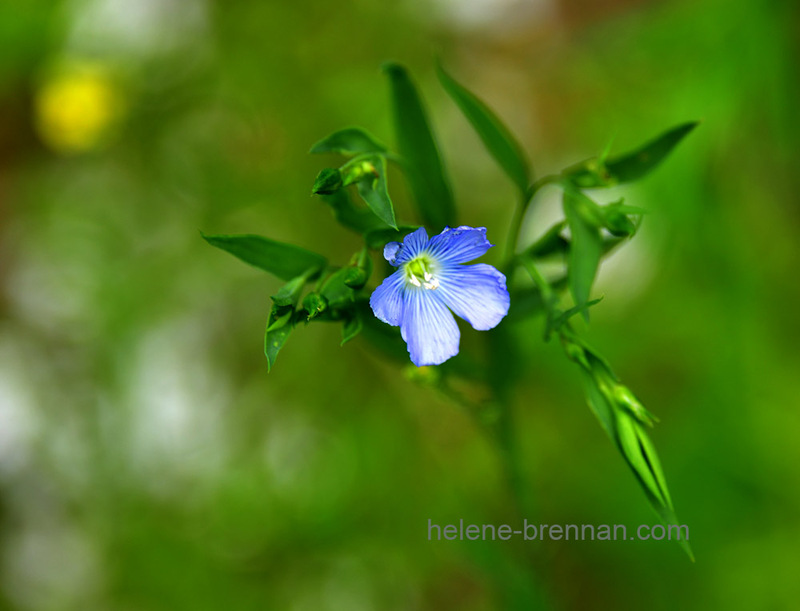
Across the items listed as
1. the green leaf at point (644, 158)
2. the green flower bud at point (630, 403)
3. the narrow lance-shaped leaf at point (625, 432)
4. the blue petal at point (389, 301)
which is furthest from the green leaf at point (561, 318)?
the green leaf at point (644, 158)

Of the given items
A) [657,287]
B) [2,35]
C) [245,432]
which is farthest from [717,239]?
[2,35]

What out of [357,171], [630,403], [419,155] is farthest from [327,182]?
[630,403]

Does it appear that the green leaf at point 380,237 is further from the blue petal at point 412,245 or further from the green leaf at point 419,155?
the green leaf at point 419,155

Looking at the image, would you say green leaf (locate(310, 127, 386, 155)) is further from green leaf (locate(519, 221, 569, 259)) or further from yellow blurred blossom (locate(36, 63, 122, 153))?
yellow blurred blossom (locate(36, 63, 122, 153))

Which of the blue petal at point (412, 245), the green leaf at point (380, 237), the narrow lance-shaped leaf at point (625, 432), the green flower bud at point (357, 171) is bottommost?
the narrow lance-shaped leaf at point (625, 432)

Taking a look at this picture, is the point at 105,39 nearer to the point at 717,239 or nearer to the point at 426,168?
the point at 426,168

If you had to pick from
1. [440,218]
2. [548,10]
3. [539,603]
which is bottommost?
[539,603]

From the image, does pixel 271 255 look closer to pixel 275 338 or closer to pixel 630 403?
pixel 275 338

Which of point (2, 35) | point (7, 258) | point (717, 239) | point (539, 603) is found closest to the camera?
point (539, 603)
